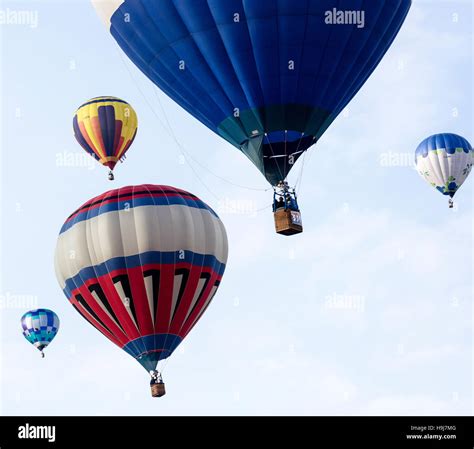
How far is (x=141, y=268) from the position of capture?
2956 cm

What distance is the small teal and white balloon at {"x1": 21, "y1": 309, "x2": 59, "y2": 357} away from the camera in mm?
39750

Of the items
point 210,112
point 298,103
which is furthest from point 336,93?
point 210,112

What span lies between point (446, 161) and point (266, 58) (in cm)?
1556

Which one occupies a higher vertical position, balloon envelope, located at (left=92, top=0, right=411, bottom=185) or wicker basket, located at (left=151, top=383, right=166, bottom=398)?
balloon envelope, located at (left=92, top=0, right=411, bottom=185)

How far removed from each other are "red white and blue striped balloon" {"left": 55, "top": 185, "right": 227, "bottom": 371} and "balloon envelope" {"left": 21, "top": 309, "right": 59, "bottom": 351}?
935 cm

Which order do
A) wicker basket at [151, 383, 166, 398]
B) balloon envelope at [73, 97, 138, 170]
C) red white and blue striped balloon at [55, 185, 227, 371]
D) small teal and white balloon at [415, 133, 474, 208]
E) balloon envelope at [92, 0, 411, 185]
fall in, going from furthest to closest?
small teal and white balloon at [415, 133, 474, 208] < balloon envelope at [73, 97, 138, 170] < red white and blue striped balloon at [55, 185, 227, 371] < wicker basket at [151, 383, 166, 398] < balloon envelope at [92, 0, 411, 185]

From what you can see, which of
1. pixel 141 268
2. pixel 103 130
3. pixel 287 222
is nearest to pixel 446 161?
pixel 103 130

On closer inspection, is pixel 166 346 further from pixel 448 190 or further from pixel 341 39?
pixel 448 190

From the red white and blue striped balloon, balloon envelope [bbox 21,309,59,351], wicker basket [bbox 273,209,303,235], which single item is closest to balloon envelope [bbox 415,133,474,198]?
balloon envelope [bbox 21,309,59,351]

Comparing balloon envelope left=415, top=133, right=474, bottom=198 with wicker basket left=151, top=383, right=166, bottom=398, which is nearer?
wicker basket left=151, top=383, right=166, bottom=398

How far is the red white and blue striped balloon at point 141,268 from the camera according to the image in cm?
2952

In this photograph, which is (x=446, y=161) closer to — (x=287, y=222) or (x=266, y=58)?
(x=266, y=58)

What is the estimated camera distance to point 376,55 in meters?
28.9

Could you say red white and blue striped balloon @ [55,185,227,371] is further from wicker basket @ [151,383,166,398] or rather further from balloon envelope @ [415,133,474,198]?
balloon envelope @ [415,133,474,198]
